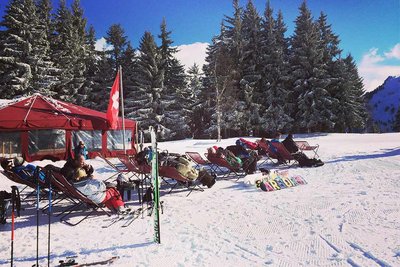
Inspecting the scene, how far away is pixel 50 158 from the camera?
1333cm

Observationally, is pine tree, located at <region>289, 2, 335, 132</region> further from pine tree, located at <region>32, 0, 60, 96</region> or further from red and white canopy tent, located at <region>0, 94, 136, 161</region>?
pine tree, located at <region>32, 0, 60, 96</region>

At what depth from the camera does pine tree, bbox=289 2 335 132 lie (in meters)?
27.0

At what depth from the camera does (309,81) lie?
2777 centimetres

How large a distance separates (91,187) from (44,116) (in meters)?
9.70

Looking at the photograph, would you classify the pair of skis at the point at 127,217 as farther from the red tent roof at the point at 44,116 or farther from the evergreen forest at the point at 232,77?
the evergreen forest at the point at 232,77

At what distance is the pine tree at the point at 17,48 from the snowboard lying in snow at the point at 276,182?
21141 mm

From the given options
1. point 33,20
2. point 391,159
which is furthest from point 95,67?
point 391,159

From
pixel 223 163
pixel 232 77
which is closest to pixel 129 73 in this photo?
pixel 232 77

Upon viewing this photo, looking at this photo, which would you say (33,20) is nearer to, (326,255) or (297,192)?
(297,192)

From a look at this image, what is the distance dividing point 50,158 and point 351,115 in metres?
26.2

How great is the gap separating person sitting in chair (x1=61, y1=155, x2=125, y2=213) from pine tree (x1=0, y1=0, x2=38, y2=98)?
1958 centimetres

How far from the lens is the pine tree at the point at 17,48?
21.4 metres

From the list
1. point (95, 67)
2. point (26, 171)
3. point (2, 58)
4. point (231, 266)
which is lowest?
point (231, 266)

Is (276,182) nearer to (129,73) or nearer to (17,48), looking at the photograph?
(17,48)
